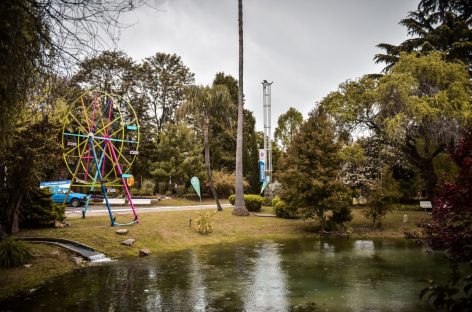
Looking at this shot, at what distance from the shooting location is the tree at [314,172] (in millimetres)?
19078

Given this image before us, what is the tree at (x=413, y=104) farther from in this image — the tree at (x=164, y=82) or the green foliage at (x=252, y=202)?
the tree at (x=164, y=82)

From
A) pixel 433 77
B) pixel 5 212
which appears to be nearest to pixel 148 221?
pixel 5 212

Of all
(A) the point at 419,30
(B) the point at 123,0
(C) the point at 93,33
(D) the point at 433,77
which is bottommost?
(C) the point at 93,33

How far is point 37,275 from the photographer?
10.2 metres

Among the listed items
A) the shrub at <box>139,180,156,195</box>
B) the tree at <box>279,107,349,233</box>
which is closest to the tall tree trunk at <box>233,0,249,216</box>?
the tree at <box>279,107,349,233</box>

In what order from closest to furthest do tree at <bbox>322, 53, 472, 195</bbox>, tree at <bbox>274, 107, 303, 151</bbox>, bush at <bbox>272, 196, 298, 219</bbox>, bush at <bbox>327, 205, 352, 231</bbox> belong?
bush at <bbox>327, 205, 352, 231</bbox>, tree at <bbox>322, 53, 472, 195</bbox>, bush at <bbox>272, 196, 298, 219</bbox>, tree at <bbox>274, 107, 303, 151</bbox>

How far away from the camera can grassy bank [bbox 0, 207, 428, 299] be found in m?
10.6

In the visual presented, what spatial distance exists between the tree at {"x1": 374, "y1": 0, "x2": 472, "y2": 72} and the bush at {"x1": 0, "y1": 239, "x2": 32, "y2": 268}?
962 inches

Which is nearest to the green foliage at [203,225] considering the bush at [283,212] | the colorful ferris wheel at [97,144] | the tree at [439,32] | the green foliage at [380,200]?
the colorful ferris wheel at [97,144]

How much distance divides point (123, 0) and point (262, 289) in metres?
7.04

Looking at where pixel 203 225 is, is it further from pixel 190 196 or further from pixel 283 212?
pixel 190 196

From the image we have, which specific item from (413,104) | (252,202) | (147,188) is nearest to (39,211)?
(252,202)

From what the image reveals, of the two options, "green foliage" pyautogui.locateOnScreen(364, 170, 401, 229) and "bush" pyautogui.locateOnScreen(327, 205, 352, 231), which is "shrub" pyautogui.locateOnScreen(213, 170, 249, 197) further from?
"green foliage" pyautogui.locateOnScreen(364, 170, 401, 229)

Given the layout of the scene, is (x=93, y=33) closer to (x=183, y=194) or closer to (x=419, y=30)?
(x=419, y=30)
